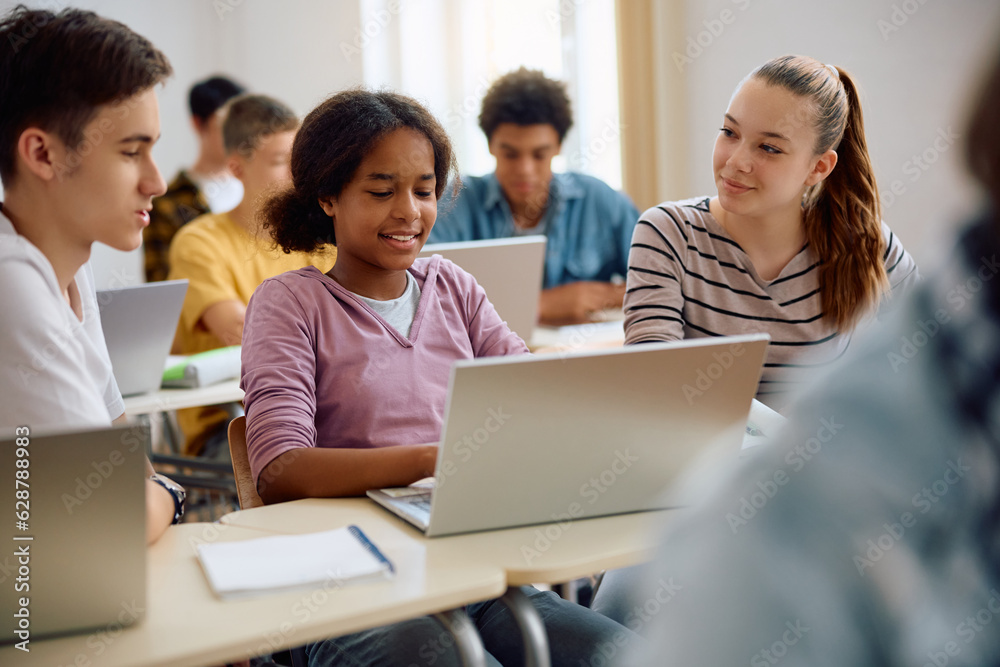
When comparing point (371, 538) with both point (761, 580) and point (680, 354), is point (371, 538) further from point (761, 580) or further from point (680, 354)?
point (761, 580)

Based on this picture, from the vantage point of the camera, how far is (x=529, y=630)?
0.95 metres

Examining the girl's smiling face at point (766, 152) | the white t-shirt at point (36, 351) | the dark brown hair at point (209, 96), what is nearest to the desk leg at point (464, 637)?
the white t-shirt at point (36, 351)

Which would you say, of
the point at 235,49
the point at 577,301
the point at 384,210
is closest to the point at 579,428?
the point at 384,210

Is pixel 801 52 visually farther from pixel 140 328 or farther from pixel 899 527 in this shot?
pixel 899 527

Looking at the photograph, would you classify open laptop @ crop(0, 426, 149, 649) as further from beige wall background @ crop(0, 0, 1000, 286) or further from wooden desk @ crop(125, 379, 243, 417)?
wooden desk @ crop(125, 379, 243, 417)

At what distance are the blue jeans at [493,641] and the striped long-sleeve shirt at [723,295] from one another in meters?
0.62

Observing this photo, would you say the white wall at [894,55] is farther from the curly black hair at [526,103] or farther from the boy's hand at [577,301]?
the boy's hand at [577,301]

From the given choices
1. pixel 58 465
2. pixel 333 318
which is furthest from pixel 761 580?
pixel 333 318

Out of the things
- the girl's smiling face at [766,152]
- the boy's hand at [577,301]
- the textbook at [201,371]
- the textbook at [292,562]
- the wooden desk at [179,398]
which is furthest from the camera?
the boy's hand at [577,301]

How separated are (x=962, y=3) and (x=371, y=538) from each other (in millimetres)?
2180

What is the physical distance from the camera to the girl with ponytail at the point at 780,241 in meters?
1.70

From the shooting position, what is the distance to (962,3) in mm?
2312

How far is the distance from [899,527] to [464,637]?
0.72m

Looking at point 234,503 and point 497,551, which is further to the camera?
point 234,503
